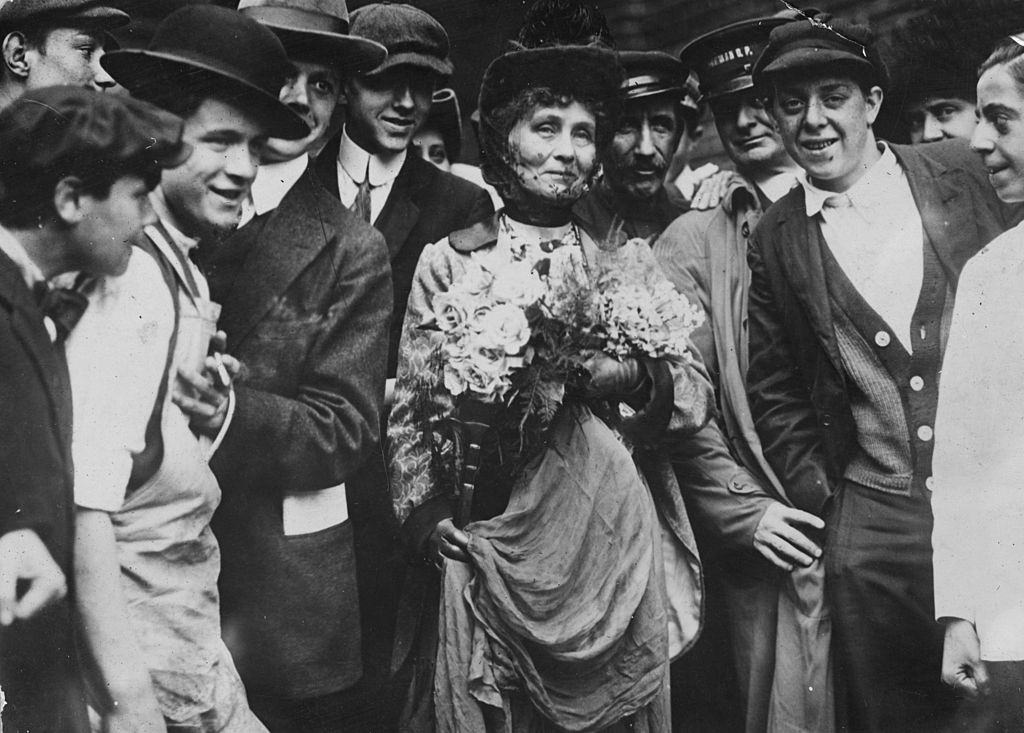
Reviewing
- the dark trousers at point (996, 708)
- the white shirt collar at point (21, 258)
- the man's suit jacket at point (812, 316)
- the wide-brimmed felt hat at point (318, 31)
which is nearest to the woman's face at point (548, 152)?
the wide-brimmed felt hat at point (318, 31)

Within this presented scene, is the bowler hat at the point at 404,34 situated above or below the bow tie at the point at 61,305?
above

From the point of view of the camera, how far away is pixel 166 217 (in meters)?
4.16

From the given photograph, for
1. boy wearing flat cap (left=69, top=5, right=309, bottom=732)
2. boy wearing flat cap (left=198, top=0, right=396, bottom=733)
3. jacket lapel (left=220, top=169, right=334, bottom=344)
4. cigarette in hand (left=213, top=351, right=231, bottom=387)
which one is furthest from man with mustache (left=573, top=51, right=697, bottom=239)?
cigarette in hand (left=213, top=351, right=231, bottom=387)

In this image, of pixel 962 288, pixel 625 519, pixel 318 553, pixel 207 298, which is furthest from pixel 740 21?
pixel 318 553

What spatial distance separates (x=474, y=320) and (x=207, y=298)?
99 centimetres

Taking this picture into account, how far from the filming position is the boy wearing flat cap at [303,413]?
4215 mm

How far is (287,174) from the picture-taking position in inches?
171

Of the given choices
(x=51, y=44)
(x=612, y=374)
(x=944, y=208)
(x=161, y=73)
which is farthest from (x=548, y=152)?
(x=51, y=44)

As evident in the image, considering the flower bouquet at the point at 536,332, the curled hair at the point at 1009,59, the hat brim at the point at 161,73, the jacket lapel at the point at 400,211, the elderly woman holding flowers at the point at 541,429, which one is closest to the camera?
the flower bouquet at the point at 536,332

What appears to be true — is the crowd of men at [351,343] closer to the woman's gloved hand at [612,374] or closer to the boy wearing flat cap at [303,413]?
the boy wearing flat cap at [303,413]

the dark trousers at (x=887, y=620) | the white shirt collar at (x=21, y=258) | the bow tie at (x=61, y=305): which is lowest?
the dark trousers at (x=887, y=620)

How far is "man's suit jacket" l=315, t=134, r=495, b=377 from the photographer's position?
438 centimetres

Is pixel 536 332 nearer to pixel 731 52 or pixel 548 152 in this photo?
pixel 548 152

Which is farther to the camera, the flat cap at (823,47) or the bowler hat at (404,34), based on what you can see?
the flat cap at (823,47)
